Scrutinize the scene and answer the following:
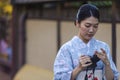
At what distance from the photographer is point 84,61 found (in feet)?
11.8

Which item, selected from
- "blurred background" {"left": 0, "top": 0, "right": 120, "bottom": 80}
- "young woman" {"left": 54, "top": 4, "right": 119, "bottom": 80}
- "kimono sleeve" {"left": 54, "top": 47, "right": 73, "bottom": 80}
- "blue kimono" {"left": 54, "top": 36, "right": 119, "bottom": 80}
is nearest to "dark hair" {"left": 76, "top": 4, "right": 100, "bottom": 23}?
"young woman" {"left": 54, "top": 4, "right": 119, "bottom": 80}

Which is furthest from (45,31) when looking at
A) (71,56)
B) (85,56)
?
(85,56)

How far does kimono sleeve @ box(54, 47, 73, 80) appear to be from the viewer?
370 cm

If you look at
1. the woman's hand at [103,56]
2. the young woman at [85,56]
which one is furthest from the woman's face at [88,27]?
the woman's hand at [103,56]

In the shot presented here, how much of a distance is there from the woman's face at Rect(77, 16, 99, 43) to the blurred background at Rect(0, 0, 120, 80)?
2160 mm

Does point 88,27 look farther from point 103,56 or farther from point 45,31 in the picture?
point 45,31

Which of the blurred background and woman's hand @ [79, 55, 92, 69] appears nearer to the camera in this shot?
woman's hand @ [79, 55, 92, 69]

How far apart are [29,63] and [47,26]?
133 centimetres

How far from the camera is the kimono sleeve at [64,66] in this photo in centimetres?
370

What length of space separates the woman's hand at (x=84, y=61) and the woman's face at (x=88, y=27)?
211 mm

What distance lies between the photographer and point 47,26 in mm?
8203

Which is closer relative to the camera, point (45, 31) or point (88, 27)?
point (88, 27)

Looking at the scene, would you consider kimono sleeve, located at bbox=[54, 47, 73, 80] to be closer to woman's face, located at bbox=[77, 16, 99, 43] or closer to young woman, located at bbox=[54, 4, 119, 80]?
young woman, located at bbox=[54, 4, 119, 80]

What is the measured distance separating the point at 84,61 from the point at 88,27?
0.31 m
